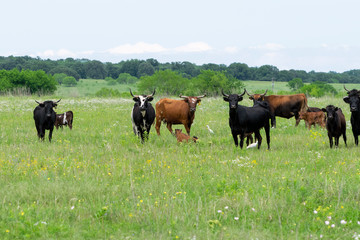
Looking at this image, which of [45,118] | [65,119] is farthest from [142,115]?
[65,119]

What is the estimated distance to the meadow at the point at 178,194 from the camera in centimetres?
532

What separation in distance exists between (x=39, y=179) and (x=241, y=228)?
4430mm

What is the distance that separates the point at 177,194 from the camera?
6.80 meters

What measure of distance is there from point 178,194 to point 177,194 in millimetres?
22

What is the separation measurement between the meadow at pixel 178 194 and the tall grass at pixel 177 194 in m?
0.02

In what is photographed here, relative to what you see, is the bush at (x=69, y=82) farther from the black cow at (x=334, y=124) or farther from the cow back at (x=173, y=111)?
the black cow at (x=334, y=124)

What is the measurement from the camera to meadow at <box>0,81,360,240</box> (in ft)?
17.5

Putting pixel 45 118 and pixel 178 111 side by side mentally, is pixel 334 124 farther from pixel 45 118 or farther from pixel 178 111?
pixel 45 118

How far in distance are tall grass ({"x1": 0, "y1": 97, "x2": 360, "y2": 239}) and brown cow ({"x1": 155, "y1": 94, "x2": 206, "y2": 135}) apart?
3.51 m

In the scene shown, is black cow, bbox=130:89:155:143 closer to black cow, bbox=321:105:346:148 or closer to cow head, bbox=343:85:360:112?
black cow, bbox=321:105:346:148

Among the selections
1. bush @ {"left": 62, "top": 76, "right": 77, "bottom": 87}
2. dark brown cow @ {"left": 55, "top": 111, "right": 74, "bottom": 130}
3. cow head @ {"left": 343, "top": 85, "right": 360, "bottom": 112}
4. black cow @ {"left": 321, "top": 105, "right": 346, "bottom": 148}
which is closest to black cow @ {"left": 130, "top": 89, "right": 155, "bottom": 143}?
dark brown cow @ {"left": 55, "top": 111, "right": 74, "bottom": 130}

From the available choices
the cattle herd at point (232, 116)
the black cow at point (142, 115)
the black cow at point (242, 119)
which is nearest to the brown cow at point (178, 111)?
the cattle herd at point (232, 116)

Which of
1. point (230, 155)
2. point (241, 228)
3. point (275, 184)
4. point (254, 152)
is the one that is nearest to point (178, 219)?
Result: point (241, 228)

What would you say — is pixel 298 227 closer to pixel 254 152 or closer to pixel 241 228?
pixel 241 228
